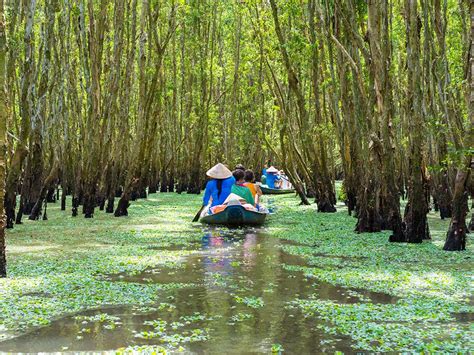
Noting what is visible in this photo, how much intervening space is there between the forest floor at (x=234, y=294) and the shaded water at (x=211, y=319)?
1 cm

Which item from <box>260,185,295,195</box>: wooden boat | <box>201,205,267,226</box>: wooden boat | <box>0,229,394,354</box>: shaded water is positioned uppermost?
<box>260,185,295,195</box>: wooden boat

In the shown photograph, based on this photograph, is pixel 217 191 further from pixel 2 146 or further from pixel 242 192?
pixel 2 146

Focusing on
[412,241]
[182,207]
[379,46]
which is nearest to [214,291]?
[412,241]

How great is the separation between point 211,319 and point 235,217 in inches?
446

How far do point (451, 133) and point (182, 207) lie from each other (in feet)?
40.4

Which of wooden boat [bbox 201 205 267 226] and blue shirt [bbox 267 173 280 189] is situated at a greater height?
blue shirt [bbox 267 173 280 189]

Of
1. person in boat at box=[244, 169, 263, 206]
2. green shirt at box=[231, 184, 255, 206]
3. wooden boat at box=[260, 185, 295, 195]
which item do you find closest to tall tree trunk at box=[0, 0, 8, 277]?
green shirt at box=[231, 184, 255, 206]

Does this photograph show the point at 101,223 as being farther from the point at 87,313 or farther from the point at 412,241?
the point at 87,313

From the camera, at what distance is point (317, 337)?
21.8ft

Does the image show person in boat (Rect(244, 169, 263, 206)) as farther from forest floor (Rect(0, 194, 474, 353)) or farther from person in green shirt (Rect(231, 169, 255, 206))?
forest floor (Rect(0, 194, 474, 353))

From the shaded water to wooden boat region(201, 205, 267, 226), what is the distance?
729 cm

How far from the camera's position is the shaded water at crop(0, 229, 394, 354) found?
250 inches

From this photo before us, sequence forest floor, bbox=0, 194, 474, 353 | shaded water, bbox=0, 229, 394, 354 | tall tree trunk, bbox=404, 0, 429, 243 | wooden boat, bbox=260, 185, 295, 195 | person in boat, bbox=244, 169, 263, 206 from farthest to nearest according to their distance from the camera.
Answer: wooden boat, bbox=260, 185, 295, 195 < person in boat, bbox=244, 169, 263, 206 < tall tree trunk, bbox=404, 0, 429, 243 < forest floor, bbox=0, 194, 474, 353 < shaded water, bbox=0, 229, 394, 354

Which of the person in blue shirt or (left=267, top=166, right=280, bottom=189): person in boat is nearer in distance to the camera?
the person in blue shirt
